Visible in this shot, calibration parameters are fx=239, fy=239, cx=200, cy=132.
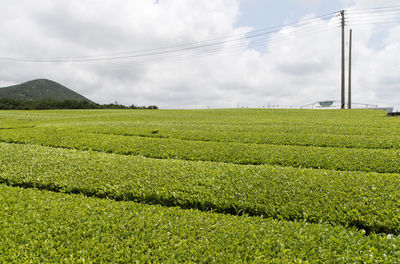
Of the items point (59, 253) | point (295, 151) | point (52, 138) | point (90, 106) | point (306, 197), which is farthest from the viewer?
point (90, 106)

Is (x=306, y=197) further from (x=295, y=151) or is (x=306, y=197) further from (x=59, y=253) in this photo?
(x=59, y=253)

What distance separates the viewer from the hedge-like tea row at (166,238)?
16.8ft

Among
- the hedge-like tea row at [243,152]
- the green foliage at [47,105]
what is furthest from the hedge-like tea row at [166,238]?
the green foliage at [47,105]

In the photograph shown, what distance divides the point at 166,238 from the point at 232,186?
10.3 feet

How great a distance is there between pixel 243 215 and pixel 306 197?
84.5 inches

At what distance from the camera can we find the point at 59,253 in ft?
17.3

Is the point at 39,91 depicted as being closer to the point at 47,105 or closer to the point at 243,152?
the point at 47,105

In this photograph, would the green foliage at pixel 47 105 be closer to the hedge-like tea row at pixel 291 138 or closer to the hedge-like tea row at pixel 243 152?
the hedge-like tea row at pixel 291 138

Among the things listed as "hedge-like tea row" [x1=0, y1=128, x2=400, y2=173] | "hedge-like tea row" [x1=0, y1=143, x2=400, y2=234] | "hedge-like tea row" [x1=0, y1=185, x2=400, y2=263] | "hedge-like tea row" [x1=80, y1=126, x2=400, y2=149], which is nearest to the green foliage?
"hedge-like tea row" [x1=80, y1=126, x2=400, y2=149]

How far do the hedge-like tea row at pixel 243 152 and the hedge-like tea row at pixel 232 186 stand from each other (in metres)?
1.71

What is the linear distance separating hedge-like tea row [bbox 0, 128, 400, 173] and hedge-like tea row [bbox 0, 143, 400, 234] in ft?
5.60

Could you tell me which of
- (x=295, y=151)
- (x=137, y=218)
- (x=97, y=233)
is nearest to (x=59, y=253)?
(x=97, y=233)

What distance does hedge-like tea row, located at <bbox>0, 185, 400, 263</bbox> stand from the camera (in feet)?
16.8

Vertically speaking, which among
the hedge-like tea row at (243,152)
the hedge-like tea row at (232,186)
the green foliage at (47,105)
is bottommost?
the hedge-like tea row at (232,186)
